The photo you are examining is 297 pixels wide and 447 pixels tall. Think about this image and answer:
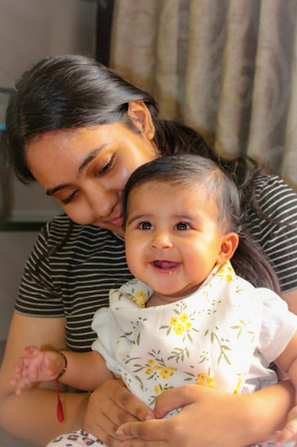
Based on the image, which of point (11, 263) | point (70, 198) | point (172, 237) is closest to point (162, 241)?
point (172, 237)

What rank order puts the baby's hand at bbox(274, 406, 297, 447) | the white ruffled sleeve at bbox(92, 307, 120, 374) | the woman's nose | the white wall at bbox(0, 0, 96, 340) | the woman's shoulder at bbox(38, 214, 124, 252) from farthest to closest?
the white wall at bbox(0, 0, 96, 340) → the woman's shoulder at bbox(38, 214, 124, 252) → the white ruffled sleeve at bbox(92, 307, 120, 374) → the woman's nose → the baby's hand at bbox(274, 406, 297, 447)

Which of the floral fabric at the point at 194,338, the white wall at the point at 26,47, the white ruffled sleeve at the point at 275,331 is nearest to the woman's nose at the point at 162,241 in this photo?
the floral fabric at the point at 194,338

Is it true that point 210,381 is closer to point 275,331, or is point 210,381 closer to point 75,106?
point 275,331

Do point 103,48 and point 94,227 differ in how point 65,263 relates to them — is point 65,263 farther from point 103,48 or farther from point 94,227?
point 103,48

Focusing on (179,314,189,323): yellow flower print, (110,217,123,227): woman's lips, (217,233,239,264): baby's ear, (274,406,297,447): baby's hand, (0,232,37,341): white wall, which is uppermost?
(217,233,239,264): baby's ear

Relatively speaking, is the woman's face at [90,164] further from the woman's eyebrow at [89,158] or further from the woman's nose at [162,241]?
the woman's nose at [162,241]

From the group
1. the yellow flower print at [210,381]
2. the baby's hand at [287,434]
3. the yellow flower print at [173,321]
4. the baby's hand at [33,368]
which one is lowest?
the baby's hand at [33,368]

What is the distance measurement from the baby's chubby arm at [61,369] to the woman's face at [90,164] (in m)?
0.28

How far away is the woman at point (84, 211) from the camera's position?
1081 millimetres

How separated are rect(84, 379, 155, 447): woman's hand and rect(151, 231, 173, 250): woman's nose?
261 mm

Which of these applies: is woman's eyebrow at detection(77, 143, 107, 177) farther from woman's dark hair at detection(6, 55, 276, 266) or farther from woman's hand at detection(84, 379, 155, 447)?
woman's hand at detection(84, 379, 155, 447)

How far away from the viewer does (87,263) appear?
4.10 feet

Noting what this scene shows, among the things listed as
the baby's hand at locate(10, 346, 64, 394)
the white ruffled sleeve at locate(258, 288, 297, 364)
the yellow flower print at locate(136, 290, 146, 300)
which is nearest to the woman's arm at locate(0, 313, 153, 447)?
the baby's hand at locate(10, 346, 64, 394)

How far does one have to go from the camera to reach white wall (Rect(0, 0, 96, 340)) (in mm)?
1723
